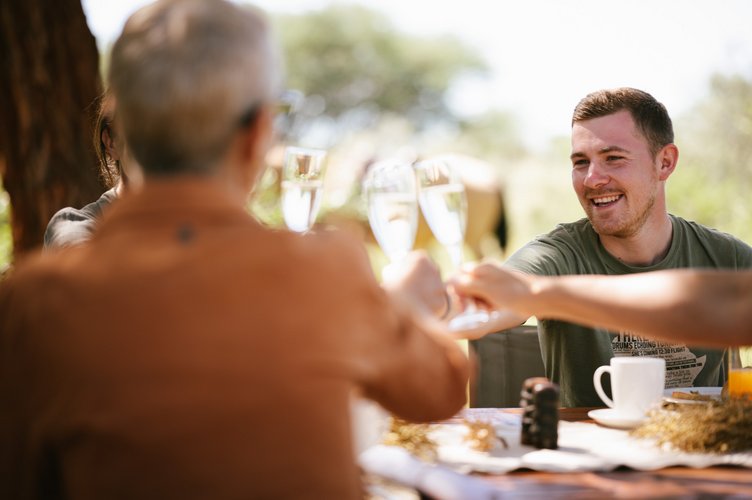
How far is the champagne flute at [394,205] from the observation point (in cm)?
180

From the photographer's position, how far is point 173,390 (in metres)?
1.11

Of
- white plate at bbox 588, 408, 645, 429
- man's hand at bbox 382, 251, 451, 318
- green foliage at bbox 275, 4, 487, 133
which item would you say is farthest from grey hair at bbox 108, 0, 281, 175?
green foliage at bbox 275, 4, 487, 133

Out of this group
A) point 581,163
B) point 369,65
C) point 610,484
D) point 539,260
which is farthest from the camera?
point 369,65

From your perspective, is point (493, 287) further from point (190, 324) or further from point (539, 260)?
point (539, 260)

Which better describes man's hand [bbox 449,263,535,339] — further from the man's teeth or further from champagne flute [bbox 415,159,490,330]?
the man's teeth

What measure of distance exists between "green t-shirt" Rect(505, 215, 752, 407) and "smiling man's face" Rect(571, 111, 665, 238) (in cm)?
12

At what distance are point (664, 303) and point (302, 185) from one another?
0.74m

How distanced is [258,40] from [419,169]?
731 mm

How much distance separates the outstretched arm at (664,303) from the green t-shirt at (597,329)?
1124mm

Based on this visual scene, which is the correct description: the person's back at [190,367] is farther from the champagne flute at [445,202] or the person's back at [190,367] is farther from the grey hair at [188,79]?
the champagne flute at [445,202]

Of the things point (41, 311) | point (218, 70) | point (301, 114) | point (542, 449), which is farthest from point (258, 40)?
point (301, 114)

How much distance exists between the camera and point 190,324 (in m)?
1.12

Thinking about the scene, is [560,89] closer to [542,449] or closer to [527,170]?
[527,170]

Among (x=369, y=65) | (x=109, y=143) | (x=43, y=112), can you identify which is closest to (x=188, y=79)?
(x=109, y=143)
